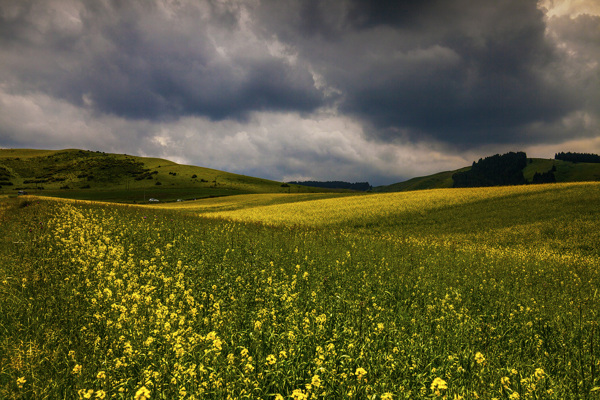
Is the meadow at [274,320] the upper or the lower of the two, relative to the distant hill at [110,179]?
lower

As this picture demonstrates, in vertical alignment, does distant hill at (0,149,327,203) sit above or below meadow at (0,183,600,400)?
above

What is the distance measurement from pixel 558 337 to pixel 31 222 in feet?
61.8

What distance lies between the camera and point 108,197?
8212cm

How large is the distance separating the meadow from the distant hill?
266 feet

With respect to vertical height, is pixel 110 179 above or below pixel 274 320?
above

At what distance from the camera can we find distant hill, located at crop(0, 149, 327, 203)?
90.5 metres

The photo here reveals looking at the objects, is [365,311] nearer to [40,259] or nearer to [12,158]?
[40,259]

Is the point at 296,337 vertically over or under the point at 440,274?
over

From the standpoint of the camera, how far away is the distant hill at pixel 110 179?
90525 millimetres

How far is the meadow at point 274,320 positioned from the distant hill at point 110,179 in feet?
266

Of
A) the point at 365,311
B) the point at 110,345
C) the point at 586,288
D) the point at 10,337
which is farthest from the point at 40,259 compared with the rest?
the point at 586,288

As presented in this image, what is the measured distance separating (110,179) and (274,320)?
435 feet

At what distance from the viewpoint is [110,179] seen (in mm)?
112375

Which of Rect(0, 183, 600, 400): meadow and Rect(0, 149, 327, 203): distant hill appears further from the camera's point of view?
Rect(0, 149, 327, 203): distant hill
